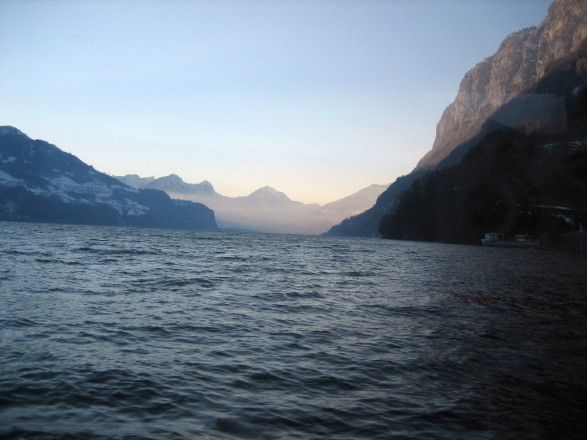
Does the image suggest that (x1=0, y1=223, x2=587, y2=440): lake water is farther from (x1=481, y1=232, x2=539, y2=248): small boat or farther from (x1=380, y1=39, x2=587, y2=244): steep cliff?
(x1=380, y1=39, x2=587, y2=244): steep cliff

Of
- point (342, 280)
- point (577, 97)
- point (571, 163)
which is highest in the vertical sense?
point (577, 97)

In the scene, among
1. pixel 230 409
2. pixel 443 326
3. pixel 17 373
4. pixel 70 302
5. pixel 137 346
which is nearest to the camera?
pixel 230 409

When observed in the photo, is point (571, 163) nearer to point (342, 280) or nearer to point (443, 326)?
point (342, 280)

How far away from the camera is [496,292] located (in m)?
30.4

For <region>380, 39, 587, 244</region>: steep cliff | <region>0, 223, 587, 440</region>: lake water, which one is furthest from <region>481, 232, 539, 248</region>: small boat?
<region>0, 223, 587, 440</region>: lake water

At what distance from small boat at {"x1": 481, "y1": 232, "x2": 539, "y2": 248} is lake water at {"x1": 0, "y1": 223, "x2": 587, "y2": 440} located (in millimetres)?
113881

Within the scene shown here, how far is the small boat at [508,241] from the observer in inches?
4966

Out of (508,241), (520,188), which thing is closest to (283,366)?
(508,241)

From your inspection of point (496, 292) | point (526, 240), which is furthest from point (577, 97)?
point (496, 292)

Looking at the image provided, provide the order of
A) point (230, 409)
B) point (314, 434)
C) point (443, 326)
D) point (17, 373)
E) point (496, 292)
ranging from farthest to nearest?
point (496, 292), point (443, 326), point (17, 373), point (230, 409), point (314, 434)

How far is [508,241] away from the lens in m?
129

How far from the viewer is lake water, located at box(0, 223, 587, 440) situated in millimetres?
8750

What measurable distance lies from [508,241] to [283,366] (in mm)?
136410

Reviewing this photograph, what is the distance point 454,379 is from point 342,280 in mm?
24648
